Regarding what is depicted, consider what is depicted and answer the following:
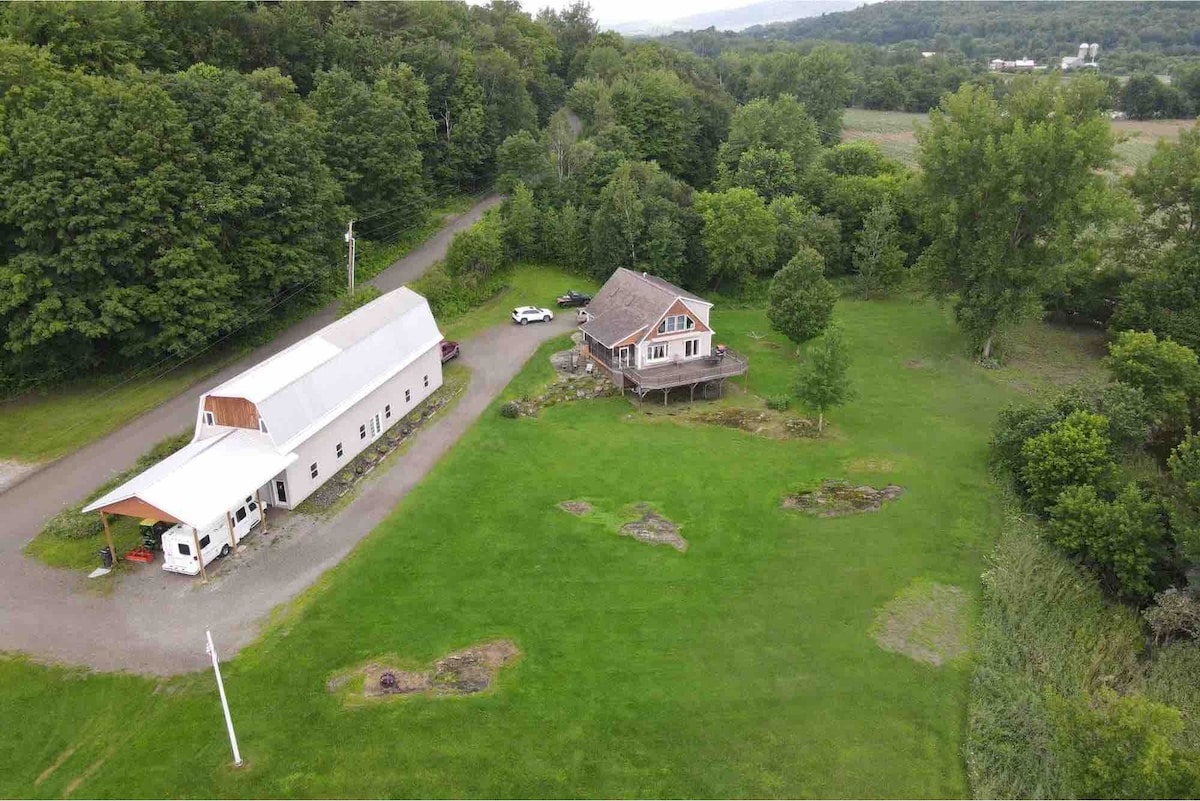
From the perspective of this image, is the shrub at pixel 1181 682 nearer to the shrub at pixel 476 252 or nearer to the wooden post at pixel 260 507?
the wooden post at pixel 260 507

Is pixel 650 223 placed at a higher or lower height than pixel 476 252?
higher

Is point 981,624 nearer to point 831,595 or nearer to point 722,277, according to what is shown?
point 831,595

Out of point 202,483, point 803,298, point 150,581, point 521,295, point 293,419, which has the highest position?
point 803,298

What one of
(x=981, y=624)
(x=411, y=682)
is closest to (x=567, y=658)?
(x=411, y=682)

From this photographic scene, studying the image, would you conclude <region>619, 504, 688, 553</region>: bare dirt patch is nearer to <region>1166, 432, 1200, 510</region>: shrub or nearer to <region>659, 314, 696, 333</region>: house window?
<region>659, 314, 696, 333</region>: house window

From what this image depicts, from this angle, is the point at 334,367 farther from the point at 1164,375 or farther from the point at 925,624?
the point at 1164,375

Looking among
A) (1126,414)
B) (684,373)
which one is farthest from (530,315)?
(1126,414)

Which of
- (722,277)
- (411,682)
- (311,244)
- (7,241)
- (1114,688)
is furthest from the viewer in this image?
(722,277)
